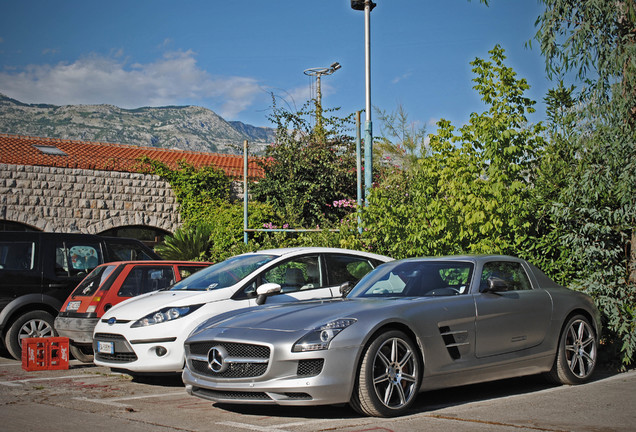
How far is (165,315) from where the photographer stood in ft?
26.0

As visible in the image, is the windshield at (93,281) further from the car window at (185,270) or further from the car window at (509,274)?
the car window at (509,274)

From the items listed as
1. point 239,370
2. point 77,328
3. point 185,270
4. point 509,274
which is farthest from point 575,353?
point 77,328

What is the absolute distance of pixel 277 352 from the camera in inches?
221

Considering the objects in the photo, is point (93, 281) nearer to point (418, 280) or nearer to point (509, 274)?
point (418, 280)

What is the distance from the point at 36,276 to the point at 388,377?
6.80 meters

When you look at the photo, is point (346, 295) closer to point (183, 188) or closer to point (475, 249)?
point (475, 249)

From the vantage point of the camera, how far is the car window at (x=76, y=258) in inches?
428

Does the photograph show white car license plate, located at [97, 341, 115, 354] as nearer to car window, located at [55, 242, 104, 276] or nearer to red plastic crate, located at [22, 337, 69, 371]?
red plastic crate, located at [22, 337, 69, 371]

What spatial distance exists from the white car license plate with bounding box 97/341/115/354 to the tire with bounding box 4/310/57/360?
2.68 metres

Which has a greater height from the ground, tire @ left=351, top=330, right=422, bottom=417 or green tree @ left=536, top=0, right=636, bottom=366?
green tree @ left=536, top=0, right=636, bottom=366

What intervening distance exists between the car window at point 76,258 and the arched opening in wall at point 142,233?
12231 millimetres

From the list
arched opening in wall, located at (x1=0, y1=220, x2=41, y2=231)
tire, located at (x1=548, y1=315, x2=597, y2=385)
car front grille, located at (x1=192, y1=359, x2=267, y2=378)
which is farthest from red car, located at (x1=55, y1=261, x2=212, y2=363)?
arched opening in wall, located at (x1=0, y1=220, x2=41, y2=231)

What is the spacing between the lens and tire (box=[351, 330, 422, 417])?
18.5ft

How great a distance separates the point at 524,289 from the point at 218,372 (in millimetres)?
3485
